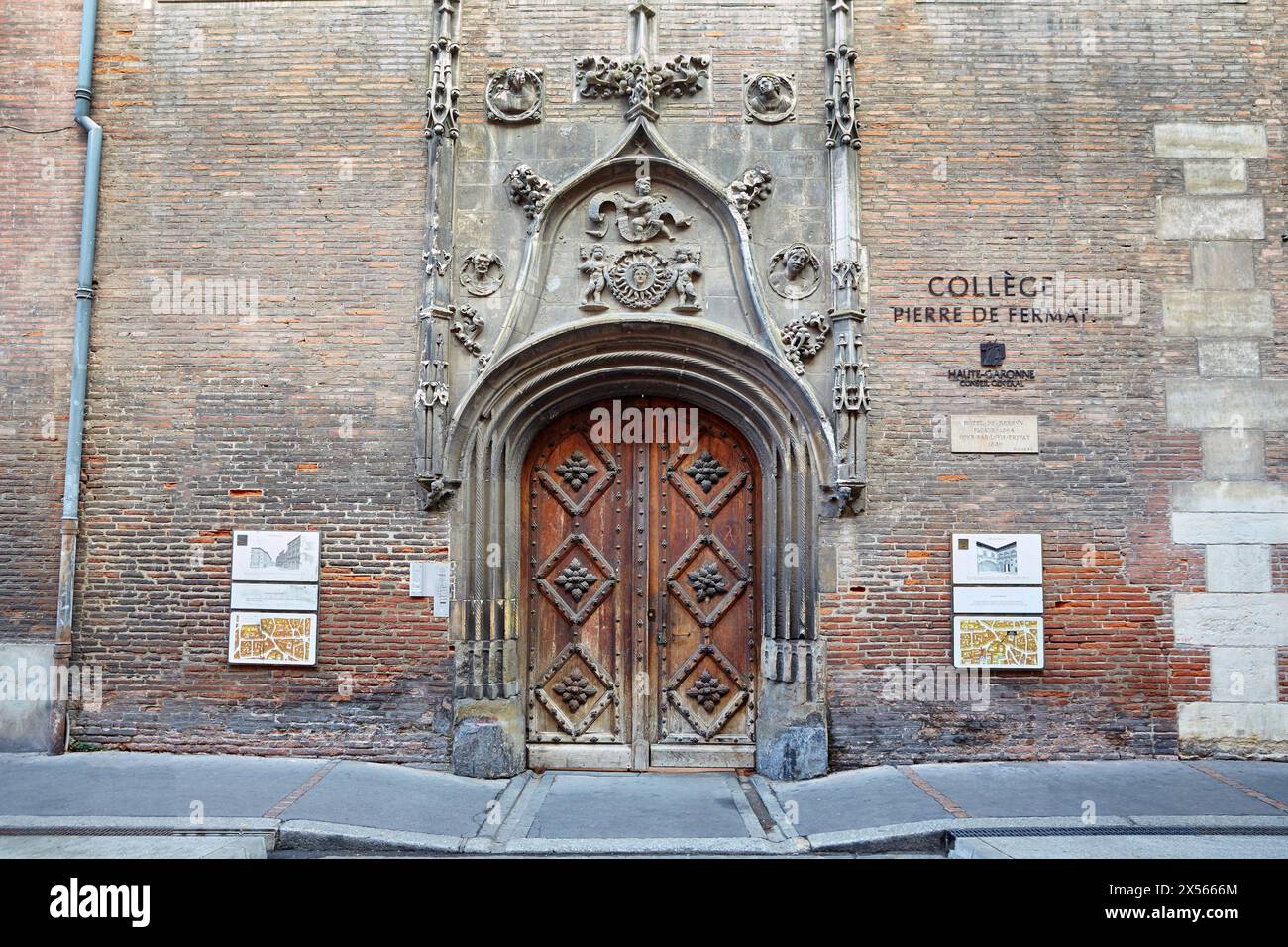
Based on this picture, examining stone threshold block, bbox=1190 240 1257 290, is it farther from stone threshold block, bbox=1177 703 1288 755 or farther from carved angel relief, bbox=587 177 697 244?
carved angel relief, bbox=587 177 697 244

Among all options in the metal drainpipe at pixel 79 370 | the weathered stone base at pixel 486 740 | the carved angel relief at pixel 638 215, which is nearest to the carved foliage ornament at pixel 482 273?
the carved angel relief at pixel 638 215

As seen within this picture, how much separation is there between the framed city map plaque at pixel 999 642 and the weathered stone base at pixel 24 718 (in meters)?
7.33

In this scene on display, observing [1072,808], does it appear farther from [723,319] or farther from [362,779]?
[362,779]

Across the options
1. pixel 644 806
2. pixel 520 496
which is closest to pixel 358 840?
pixel 644 806

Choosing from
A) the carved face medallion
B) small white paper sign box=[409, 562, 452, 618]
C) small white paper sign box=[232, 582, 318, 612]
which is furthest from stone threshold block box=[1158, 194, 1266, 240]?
small white paper sign box=[232, 582, 318, 612]

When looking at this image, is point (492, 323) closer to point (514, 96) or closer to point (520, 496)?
point (520, 496)

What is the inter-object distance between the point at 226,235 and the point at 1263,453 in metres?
8.78

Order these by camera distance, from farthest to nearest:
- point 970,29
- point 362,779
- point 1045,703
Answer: point 970,29 → point 1045,703 → point 362,779

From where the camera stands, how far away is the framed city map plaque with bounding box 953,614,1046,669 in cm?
717

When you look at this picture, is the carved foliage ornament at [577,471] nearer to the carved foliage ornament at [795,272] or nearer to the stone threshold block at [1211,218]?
the carved foliage ornament at [795,272]

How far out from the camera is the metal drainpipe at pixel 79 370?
7.27 metres

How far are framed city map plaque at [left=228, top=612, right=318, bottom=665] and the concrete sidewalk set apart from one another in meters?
0.78

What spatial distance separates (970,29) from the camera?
7.64 m

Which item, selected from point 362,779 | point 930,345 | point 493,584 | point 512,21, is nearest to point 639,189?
point 512,21
